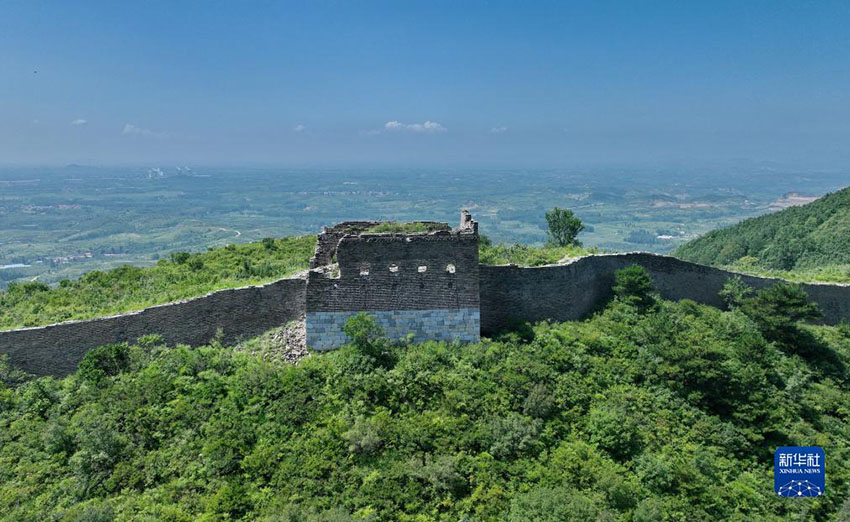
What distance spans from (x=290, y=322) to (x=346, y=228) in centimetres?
386

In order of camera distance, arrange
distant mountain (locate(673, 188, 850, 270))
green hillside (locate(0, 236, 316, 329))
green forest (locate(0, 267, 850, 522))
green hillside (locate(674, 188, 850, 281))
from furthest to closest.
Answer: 1. distant mountain (locate(673, 188, 850, 270))
2. green hillside (locate(674, 188, 850, 281))
3. green hillside (locate(0, 236, 316, 329))
4. green forest (locate(0, 267, 850, 522))

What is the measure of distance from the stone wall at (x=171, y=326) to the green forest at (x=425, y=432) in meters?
0.54

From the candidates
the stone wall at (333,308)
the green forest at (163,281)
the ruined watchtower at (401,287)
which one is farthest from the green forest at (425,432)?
the green forest at (163,281)

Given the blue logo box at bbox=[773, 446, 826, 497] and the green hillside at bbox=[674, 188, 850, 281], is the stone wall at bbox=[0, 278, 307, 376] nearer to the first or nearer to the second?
the blue logo box at bbox=[773, 446, 826, 497]

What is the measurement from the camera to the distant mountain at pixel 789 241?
36703 millimetres

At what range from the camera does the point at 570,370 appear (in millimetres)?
14883

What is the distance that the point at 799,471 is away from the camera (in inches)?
523

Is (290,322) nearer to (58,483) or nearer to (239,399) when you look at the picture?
(239,399)

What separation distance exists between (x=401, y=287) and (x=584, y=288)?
792 cm

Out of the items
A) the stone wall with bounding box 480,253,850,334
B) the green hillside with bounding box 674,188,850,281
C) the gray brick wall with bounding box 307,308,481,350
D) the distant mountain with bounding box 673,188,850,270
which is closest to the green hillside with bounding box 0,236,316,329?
the gray brick wall with bounding box 307,308,481,350

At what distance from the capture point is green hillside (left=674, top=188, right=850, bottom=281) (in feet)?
119

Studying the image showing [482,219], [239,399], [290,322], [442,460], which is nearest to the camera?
[442,460]

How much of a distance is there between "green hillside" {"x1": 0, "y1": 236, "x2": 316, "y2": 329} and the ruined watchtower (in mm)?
3887

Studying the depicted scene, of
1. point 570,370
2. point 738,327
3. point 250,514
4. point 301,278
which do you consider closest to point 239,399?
point 250,514
